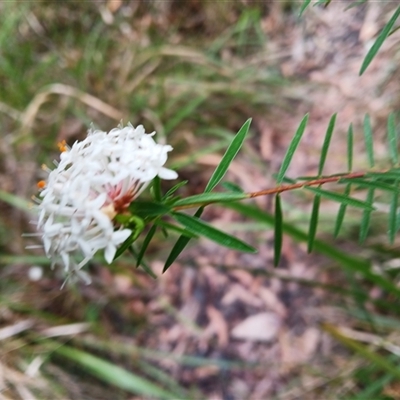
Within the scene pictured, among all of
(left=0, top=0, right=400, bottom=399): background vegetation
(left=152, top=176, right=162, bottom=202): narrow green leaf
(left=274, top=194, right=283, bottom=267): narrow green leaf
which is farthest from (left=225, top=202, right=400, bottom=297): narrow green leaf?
(left=152, top=176, right=162, bottom=202): narrow green leaf

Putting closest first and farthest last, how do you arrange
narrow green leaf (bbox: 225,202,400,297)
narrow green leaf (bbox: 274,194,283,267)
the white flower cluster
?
the white flower cluster → narrow green leaf (bbox: 274,194,283,267) → narrow green leaf (bbox: 225,202,400,297)

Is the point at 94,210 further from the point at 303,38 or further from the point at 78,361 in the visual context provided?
the point at 303,38

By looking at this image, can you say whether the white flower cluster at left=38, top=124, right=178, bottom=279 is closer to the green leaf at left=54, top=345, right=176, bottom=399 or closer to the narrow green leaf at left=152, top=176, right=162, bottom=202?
the narrow green leaf at left=152, top=176, right=162, bottom=202

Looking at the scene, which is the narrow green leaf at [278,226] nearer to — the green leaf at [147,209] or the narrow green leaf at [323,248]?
the green leaf at [147,209]

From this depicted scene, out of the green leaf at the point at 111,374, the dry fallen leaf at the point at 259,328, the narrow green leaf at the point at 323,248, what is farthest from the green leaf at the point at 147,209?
the dry fallen leaf at the point at 259,328

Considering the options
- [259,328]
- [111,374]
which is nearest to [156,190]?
[111,374]

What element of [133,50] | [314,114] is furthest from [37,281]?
[314,114]

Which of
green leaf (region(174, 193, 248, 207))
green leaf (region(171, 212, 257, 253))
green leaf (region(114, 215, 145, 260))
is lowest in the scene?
green leaf (region(114, 215, 145, 260))

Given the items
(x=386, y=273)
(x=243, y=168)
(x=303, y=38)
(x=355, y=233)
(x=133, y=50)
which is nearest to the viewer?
(x=386, y=273)
